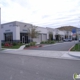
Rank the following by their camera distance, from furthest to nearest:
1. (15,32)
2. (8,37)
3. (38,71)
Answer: (8,37) < (15,32) < (38,71)

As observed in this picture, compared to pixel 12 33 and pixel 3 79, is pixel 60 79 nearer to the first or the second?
pixel 3 79

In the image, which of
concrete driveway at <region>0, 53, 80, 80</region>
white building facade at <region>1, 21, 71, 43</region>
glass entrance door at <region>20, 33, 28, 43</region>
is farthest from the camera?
glass entrance door at <region>20, 33, 28, 43</region>

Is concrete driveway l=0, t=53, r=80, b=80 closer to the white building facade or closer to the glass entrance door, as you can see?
the white building facade

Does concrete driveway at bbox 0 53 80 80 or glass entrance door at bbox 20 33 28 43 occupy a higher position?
glass entrance door at bbox 20 33 28 43

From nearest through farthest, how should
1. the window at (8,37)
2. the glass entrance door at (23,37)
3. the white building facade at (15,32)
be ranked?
the white building facade at (15,32) → the window at (8,37) → the glass entrance door at (23,37)

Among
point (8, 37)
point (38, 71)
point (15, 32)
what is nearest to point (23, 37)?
point (15, 32)

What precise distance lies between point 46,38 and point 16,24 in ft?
52.4

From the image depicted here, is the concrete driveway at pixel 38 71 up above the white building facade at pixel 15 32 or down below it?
below

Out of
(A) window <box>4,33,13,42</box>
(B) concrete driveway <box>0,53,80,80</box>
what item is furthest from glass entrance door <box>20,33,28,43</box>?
(B) concrete driveway <box>0,53,80,80</box>

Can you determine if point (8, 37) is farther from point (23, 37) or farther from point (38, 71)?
point (38, 71)

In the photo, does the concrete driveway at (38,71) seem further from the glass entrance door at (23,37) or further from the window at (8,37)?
the glass entrance door at (23,37)

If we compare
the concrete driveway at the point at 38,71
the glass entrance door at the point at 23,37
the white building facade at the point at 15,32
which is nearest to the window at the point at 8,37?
the white building facade at the point at 15,32

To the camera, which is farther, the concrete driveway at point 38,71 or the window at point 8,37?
the window at point 8,37

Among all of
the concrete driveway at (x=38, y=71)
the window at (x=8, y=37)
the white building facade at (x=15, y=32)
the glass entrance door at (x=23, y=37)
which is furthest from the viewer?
the glass entrance door at (x=23, y=37)
